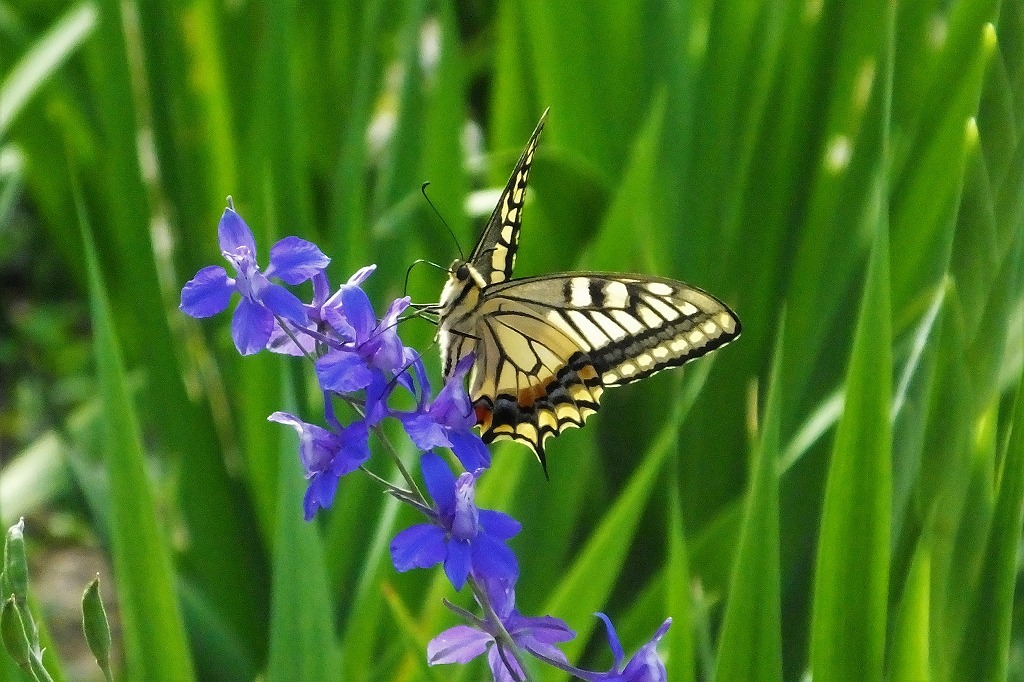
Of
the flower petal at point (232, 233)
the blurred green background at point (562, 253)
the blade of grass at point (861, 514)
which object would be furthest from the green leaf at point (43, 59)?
the blade of grass at point (861, 514)

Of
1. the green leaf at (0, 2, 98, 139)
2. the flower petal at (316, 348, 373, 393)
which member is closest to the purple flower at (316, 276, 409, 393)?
the flower petal at (316, 348, 373, 393)

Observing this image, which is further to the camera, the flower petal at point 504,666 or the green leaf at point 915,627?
the green leaf at point 915,627

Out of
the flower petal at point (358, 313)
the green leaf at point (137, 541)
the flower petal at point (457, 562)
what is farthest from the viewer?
the green leaf at point (137, 541)

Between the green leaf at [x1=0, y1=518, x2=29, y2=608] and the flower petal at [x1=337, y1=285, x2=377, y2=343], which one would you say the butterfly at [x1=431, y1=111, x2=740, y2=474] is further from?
the green leaf at [x1=0, y1=518, x2=29, y2=608]

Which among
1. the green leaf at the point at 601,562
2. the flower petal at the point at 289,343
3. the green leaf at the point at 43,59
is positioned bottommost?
the green leaf at the point at 601,562

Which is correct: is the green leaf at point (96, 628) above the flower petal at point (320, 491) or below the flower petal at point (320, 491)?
below

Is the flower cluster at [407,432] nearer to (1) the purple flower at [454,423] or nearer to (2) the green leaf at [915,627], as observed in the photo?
(1) the purple flower at [454,423]

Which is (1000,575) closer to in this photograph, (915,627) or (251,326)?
(915,627)
